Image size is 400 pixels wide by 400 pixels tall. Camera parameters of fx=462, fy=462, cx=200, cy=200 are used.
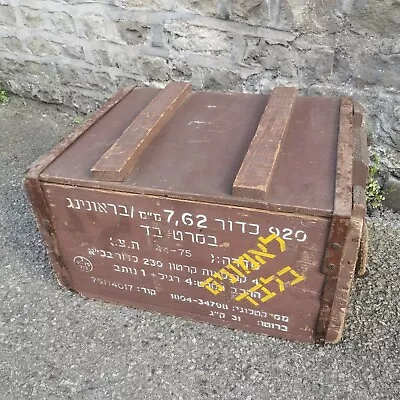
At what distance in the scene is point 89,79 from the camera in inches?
116

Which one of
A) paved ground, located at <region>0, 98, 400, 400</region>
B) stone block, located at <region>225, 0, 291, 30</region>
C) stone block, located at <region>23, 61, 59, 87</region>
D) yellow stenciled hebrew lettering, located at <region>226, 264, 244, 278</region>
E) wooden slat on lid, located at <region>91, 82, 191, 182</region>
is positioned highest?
stone block, located at <region>225, 0, 291, 30</region>

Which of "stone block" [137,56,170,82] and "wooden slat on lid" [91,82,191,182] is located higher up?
"wooden slat on lid" [91,82,191,182]

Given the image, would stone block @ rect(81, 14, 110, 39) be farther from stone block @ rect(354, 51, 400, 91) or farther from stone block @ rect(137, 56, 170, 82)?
stone block @ rect(354, 51, 400, 91)

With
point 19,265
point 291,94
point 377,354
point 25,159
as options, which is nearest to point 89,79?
point 25,159

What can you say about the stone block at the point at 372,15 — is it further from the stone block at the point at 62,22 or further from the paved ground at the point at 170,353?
the stone block at the point at 62,22

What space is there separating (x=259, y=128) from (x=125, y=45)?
4.59ft

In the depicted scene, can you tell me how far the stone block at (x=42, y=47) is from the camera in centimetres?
296


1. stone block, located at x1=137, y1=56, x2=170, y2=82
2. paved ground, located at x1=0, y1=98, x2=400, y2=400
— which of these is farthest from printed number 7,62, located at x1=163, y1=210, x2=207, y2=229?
stone block, located at x1=137, y1=56, x2=170, y2=82

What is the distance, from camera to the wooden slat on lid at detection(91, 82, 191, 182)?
4.81 feet

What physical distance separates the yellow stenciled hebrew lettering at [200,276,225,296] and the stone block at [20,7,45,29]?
214 centimetres

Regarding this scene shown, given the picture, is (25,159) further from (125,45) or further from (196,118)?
(196,118)

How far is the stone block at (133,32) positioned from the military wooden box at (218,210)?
0.88 metres

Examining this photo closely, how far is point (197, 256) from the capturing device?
1.54 m

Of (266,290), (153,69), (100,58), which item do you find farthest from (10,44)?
(266,290)
